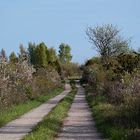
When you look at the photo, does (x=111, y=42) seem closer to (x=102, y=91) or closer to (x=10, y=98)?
(x=102, y=91)

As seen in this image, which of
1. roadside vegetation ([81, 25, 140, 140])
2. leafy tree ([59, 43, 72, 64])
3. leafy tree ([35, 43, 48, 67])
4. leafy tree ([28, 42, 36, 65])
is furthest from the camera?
leafy tree ([59, 43, 72, 64])

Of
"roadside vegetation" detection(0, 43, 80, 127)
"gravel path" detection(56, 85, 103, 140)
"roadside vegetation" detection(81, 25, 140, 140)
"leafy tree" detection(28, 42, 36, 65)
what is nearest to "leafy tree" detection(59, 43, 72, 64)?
"leafy tree" detection(28, 42, 36, 65)

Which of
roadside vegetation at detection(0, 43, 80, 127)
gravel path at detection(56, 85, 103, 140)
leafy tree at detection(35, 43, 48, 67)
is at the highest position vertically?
leafy tree at detection(35, 43, 48, 67)

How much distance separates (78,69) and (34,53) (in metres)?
24.6

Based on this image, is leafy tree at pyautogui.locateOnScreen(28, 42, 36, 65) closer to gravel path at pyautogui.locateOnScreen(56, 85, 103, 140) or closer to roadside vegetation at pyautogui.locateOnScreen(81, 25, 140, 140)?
roadside vegetation at pyautogui.locateOnScreen(81, 25, 140, 140)

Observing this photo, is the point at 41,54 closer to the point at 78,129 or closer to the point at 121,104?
the point at 121,104

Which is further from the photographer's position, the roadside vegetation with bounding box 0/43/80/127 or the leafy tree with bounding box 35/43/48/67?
the leafy tree with bounding box 35/43/48/67

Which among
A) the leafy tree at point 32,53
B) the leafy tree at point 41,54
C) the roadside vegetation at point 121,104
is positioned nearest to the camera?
the roadside vegetation at point 121,104

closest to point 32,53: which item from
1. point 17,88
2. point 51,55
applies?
point 51,55

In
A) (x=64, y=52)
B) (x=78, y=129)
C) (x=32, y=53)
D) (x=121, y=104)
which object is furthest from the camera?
(x=64, y=52)

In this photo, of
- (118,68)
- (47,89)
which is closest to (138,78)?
(118,68)

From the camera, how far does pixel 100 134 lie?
17.0m

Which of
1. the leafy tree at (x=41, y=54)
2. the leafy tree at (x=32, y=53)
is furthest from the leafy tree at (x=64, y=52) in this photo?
the leafy tree at (x=41, y=54)

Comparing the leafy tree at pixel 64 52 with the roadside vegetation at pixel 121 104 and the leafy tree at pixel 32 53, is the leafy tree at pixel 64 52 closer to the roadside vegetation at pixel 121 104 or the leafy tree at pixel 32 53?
the leafy tree at pixel 32 53
